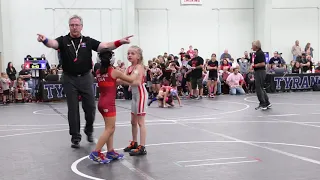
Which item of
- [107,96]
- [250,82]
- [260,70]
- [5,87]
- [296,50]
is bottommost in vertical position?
[250,82]

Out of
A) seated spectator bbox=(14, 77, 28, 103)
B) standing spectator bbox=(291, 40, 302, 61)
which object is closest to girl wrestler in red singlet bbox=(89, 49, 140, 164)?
seated spectator bbox=(14, 77, 28, 103)

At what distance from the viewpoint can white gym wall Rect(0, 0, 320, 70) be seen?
2478 centimetres

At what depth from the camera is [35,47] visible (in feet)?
81.8

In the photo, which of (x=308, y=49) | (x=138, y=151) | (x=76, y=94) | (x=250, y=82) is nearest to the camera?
(x=138, y=151)

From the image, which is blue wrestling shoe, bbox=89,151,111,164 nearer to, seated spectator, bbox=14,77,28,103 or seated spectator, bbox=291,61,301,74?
seated spectator, bbox=14,77,28,103

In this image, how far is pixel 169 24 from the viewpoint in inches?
1087

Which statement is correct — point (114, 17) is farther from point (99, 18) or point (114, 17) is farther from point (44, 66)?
point (44, 66)

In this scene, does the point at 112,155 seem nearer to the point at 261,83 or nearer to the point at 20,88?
the point at 261,83

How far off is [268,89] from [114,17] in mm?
9278

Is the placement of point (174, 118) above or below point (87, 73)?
below

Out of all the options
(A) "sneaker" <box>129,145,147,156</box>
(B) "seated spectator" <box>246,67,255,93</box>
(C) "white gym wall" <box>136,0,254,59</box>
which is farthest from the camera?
(C) "white gym wall" <box>136,0,254,59</box>

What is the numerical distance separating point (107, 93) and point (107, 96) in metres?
0.04

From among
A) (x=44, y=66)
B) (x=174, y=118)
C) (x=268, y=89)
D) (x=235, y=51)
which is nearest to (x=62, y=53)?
(x=174, y=118)

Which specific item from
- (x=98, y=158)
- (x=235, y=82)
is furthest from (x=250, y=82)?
(x=98, y=158)
